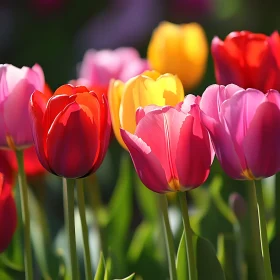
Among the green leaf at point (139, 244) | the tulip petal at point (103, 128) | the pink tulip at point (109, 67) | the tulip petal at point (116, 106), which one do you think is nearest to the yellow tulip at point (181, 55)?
the pink tulip at point (109, 67)

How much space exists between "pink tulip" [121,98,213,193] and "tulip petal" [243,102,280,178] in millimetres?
44

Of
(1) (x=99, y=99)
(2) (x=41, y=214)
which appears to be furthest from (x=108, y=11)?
(1) (x=99, y=99)

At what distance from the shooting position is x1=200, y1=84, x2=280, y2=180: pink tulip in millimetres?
782

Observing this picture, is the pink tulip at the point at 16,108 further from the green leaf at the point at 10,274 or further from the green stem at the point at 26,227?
the green leaf at the point at 10,274

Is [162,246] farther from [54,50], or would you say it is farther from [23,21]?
[23,21]

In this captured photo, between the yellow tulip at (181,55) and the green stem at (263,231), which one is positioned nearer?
the green stem at (263,231)

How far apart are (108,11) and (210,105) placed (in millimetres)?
2763

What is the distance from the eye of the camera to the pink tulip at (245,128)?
782 mm

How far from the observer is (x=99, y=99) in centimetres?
84

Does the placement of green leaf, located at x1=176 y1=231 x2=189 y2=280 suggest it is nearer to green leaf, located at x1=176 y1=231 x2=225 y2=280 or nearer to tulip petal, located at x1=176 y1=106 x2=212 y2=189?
green leaf, located at x1=176 y1=231 x2=225 y2=280

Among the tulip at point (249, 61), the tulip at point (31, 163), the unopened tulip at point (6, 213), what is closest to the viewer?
the unopened tulip at point (6, 213)

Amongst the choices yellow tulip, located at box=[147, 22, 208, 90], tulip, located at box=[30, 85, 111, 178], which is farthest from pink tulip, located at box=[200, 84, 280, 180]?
yellow tulip, located at box=[147, 22, 208, 90]

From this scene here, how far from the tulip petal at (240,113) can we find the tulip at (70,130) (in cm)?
12

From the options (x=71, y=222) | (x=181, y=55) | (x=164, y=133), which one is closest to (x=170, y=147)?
(x=164, y=133)
